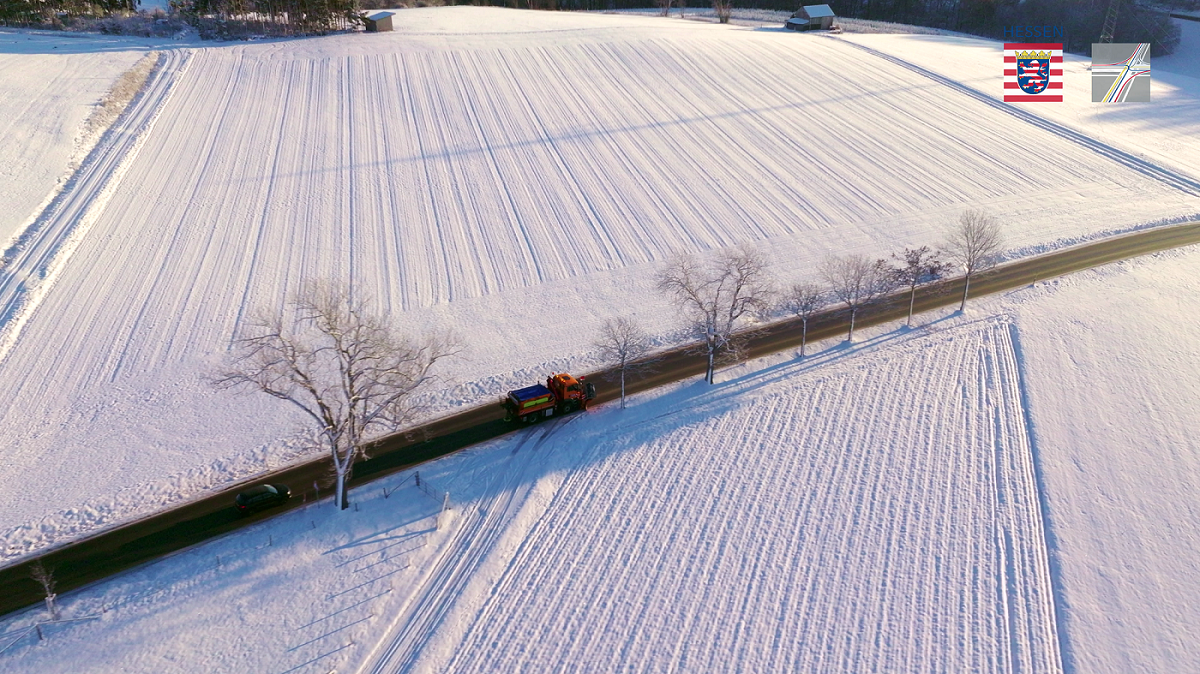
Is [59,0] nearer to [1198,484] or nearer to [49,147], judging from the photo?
[49,147]

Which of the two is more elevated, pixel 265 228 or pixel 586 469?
pixel 265 228

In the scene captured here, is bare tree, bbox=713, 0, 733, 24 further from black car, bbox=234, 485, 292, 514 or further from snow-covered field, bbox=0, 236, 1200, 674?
black car, bbox=234, 485, 292, 514

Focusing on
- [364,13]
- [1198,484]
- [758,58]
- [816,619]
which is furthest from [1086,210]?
[364,13]

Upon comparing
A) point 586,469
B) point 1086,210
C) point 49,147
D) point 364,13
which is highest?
point 364,13

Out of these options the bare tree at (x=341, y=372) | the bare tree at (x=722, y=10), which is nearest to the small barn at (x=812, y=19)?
the bare tree at (x=722, y=10)

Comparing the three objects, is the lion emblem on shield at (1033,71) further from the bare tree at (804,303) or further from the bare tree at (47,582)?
the bare tree at (47,582)
